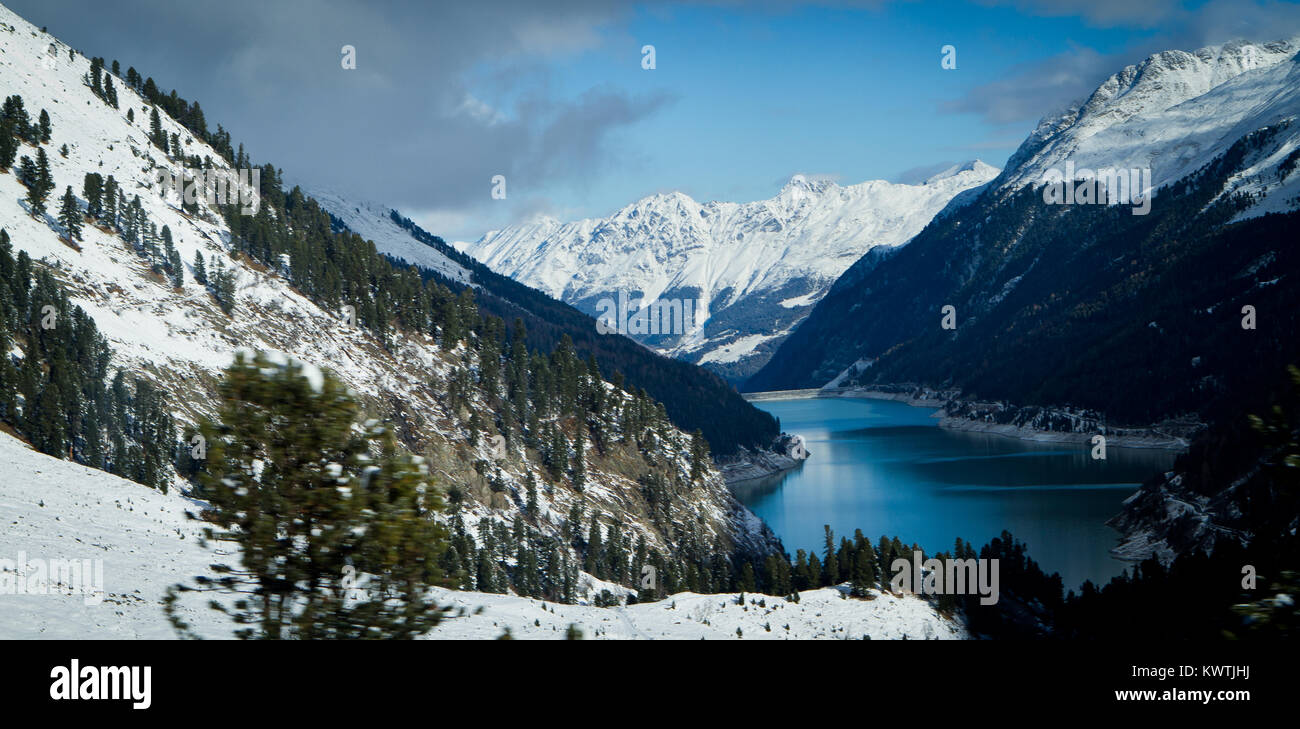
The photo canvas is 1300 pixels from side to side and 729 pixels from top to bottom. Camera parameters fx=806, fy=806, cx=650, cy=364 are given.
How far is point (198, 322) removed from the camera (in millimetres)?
82938

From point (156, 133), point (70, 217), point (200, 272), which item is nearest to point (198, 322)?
point (200, 272)

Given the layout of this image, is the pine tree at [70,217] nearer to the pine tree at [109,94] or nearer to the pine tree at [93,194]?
the pine tree at [93,194]

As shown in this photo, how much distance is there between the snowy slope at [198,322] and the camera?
7738 cm

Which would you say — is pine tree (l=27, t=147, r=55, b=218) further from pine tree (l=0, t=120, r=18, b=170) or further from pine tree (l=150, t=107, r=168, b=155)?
pine tree (l=150, t=107, r=168, b=155)

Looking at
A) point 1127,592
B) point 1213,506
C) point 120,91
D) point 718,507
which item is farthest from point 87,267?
point 1213,506

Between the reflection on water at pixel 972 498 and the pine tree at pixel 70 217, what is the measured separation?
9544 cm

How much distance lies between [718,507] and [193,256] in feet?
253

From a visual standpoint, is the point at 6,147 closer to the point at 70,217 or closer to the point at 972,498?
the point at 70,217

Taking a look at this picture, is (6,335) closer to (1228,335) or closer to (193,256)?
(193,256)

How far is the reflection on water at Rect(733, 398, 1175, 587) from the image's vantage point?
109062 millimetres

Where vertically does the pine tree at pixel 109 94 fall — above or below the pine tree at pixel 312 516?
above

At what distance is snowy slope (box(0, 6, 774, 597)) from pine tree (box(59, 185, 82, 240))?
1168 millimetres

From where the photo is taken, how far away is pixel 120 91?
124812mm

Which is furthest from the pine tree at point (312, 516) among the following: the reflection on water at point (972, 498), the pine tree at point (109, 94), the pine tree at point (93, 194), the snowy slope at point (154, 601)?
the pine tree at point (109, 94)
